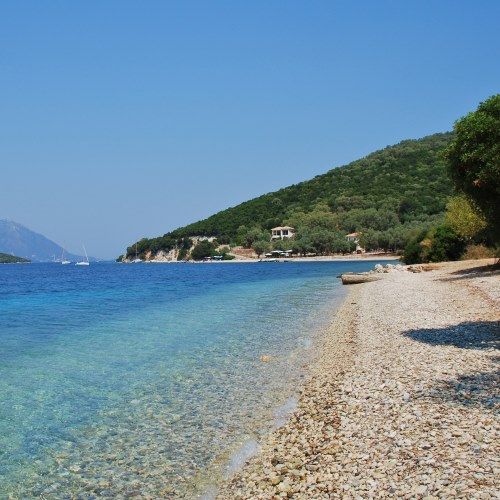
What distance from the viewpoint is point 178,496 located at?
7.39 meters

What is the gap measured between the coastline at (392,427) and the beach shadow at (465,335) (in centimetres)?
3

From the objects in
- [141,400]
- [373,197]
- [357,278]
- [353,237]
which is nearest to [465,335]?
[141,400]

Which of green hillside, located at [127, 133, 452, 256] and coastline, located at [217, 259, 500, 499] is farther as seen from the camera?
green hillside, located at [127, 133, 452, 256]

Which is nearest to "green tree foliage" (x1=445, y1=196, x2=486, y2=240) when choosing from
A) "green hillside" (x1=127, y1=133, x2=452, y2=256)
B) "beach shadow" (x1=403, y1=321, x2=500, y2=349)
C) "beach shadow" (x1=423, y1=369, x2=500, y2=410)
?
"beach shadow" (x1=403, y1=321, x2=500, y2=349)

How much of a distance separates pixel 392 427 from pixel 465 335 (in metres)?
8.42

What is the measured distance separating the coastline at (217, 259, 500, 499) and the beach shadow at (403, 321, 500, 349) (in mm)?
32

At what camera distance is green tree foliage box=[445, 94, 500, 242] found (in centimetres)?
1426

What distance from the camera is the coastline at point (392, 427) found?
6156mm

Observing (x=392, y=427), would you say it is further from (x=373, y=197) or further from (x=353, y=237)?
Result: (x=373, y=197)

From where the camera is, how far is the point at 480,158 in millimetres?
14406

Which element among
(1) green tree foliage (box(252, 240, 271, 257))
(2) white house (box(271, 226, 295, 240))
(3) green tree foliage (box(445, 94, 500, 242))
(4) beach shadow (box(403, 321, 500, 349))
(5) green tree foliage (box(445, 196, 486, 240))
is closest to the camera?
→ (4) beach shadow (box(403, 321, 500, 349))

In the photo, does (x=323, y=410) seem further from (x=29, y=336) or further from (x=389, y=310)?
(x=29, y=336)

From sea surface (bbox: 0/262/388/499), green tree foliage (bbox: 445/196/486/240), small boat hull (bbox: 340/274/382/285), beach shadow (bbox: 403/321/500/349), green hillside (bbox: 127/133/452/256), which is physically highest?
green hillside (bbox: 127/133/452/256)

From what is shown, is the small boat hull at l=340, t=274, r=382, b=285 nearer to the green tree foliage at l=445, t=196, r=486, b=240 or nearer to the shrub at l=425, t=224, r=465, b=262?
Answer: the green tree foliage at l=445, t=196, r=486, b=240
